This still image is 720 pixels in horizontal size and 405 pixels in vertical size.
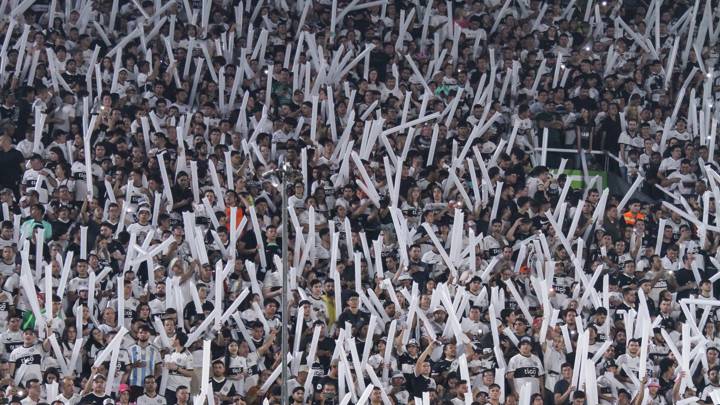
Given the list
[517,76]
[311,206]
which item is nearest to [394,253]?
[311,206]

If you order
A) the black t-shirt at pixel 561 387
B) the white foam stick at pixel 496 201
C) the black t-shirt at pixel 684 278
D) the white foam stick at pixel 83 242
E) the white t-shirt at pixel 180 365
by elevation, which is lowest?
the black t-shirt at pixel 561 387

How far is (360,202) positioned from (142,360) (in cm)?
368

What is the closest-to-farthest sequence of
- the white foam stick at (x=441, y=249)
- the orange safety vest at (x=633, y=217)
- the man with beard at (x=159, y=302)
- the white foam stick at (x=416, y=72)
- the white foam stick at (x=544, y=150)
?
1. the man with beard at (x=159, y=302)
2. the white foam stick at (x=441, y=249)
3. the orange safety vest at (x=633, y=217)
4. the white foam stick at (x=544, y=150)
5. the white foam stick at (x=416, y=72)

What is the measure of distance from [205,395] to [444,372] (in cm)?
256

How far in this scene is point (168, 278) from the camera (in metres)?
17.0

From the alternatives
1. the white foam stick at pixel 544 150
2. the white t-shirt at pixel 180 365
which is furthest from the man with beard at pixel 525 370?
the white foam stick at pixel 544 150

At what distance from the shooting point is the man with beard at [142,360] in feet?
52.7

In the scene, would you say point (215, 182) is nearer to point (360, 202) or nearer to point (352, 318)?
point (360, 202)

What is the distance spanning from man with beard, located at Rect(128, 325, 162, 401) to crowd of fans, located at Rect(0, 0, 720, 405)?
0.02m

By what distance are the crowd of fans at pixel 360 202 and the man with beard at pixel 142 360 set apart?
0.02 m

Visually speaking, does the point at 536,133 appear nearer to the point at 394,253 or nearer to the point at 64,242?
the point at 394,253

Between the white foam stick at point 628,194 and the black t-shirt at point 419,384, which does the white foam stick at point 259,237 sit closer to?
the black t-shirt at point 419,384

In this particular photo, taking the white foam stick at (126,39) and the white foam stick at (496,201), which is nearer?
the white foam stick at (496,201)

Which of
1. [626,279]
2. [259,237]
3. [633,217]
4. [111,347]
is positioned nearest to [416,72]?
[633,217]
